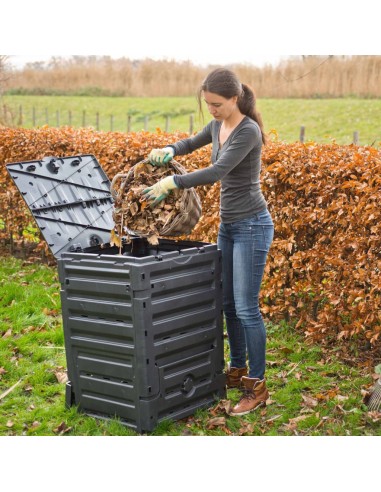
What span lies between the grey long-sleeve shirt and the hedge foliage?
1.11 metres

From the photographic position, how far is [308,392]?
4.26m

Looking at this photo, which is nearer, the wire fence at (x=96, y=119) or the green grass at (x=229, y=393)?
the green grass at (x=229, y=393)

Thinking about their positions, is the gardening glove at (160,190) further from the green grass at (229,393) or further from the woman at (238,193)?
the green grass at (229,393)

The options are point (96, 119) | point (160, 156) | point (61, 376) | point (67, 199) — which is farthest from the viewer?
point (96, 119)

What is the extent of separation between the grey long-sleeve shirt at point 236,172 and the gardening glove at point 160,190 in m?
0.04

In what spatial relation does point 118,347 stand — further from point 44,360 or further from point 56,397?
point 44,360

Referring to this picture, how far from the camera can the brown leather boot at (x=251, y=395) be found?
3.90m

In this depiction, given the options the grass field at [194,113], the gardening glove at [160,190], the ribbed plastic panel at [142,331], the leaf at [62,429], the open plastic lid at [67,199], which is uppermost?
the gardening glove at [160,190]

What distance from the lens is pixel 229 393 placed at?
4.17 meters

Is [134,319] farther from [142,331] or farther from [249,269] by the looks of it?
[249,269]

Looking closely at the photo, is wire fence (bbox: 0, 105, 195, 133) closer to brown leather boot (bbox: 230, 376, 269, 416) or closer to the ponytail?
the ponytail

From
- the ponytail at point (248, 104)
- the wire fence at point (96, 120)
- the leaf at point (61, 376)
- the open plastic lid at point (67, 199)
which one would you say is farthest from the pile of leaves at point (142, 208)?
the wire fence at point (96, 120)

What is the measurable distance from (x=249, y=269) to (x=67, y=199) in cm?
131

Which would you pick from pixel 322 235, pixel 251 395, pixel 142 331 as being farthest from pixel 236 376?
pixel 322 235
